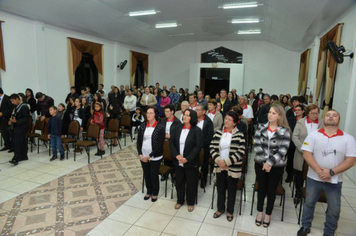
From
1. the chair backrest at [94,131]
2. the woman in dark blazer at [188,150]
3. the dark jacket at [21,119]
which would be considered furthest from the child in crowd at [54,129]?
the woman in dark blazer at [188,150]

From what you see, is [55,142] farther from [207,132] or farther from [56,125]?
[207,132]

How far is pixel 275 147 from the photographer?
282 cm

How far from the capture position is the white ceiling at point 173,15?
6543 mm

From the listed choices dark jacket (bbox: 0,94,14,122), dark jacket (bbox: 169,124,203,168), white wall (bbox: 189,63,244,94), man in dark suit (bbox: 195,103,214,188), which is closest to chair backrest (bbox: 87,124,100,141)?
dark jacket (bbox: 0,94,14,122)

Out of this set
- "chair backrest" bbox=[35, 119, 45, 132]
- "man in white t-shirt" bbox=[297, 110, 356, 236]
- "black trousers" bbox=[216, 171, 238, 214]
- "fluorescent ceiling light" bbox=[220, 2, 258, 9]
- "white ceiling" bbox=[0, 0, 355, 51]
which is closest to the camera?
"man in white t-shirt" bbox=[297, 110, 356, 236]

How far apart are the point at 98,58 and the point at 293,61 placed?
1050cm

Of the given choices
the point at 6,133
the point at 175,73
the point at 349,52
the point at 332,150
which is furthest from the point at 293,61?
the point at 6,133

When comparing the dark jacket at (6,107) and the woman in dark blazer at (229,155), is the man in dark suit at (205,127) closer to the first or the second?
the woman in dark blazer at (229,155)

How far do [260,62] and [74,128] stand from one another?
1159cm

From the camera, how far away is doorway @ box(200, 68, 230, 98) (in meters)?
14.2

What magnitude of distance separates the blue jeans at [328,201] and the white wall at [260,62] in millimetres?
11965

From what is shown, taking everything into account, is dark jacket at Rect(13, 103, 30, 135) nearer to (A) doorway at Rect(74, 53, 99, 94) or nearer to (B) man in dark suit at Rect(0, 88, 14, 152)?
(B) man in dark suit at Rect(0, 88, 14, 152)

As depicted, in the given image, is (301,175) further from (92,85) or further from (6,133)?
(92,85)

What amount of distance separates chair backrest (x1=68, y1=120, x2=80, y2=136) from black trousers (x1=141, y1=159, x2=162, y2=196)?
2800 millimetres
